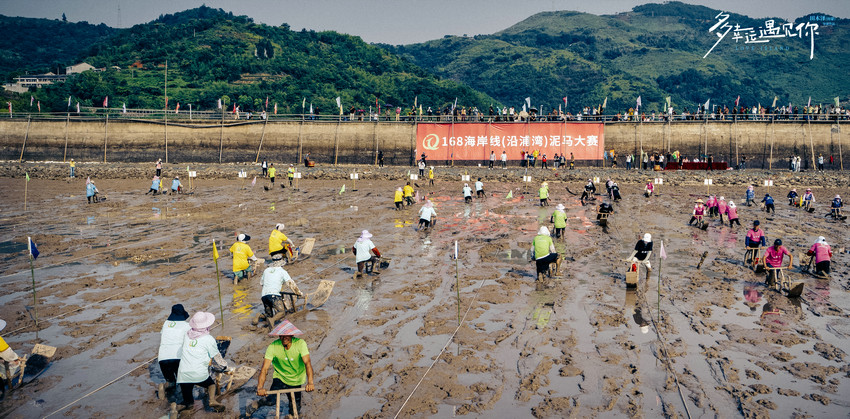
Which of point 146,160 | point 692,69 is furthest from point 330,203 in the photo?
point 692,69

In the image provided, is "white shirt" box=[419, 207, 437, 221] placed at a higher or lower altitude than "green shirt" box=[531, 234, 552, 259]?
higher

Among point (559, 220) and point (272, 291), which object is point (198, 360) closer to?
point (272, 291)

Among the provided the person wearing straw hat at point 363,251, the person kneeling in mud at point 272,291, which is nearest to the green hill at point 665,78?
the person wearing straw hat at point 363,251

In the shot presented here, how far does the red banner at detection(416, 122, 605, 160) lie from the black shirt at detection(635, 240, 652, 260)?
3073 cm

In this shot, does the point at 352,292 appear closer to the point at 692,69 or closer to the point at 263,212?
the point at 263,212

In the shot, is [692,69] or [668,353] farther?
[692,69]

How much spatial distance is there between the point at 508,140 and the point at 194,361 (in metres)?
40.6

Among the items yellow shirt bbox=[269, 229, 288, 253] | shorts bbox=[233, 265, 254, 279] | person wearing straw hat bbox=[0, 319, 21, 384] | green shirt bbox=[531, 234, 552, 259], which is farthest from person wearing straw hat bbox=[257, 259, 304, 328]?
green shirt bbox=[531, 234, 552, 259]

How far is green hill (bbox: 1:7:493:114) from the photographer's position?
88.1 meters

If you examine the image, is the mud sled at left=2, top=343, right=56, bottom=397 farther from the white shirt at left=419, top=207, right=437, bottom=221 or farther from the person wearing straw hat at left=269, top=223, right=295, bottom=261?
the white shirt at left=419, top=207, right=437, bottom=221

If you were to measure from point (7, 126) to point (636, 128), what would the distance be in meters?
57.9

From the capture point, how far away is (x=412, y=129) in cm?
4956

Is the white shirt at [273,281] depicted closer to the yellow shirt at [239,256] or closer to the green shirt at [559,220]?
the yellow shirt at [239,256]

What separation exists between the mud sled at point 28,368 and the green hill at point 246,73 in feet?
263
